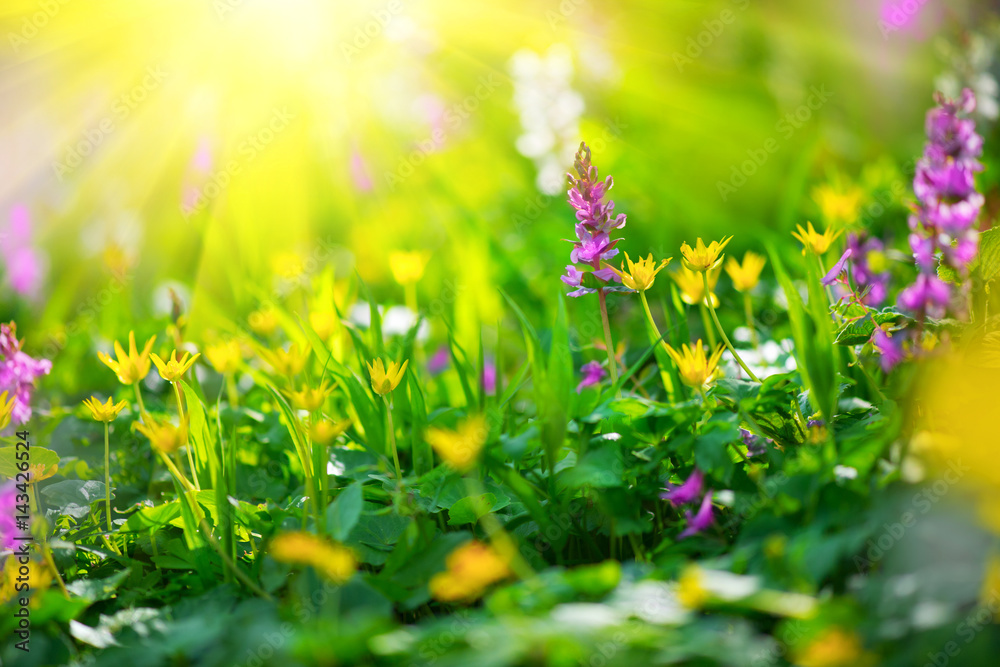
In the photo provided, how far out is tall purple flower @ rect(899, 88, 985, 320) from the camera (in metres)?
1.09

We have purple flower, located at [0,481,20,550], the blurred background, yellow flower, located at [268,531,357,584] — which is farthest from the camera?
the blurred background

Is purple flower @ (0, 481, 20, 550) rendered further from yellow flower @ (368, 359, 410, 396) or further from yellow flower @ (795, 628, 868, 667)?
yellow flower @ (795, 628, 868, 667)

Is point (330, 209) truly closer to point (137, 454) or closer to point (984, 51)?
point (137, 454)

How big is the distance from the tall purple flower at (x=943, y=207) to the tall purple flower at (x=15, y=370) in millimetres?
1707

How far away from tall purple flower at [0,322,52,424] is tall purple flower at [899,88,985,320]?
67.2 inches

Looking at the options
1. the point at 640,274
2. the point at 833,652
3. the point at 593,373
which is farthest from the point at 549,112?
the point at 833,652

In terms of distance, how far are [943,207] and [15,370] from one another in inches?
71.4

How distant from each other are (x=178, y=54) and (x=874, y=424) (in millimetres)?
4637

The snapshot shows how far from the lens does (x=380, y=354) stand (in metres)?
1.66

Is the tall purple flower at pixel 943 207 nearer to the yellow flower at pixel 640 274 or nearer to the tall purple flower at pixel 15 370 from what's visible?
the yellow flower at pixel 640 274

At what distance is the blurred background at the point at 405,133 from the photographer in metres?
3.13

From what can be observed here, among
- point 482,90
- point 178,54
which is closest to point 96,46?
point 178,54

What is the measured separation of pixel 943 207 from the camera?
1173 mm

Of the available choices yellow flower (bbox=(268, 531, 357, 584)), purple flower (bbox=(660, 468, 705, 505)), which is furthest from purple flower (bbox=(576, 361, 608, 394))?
yellow flower (bbox=(268, 531, 357, 584))
